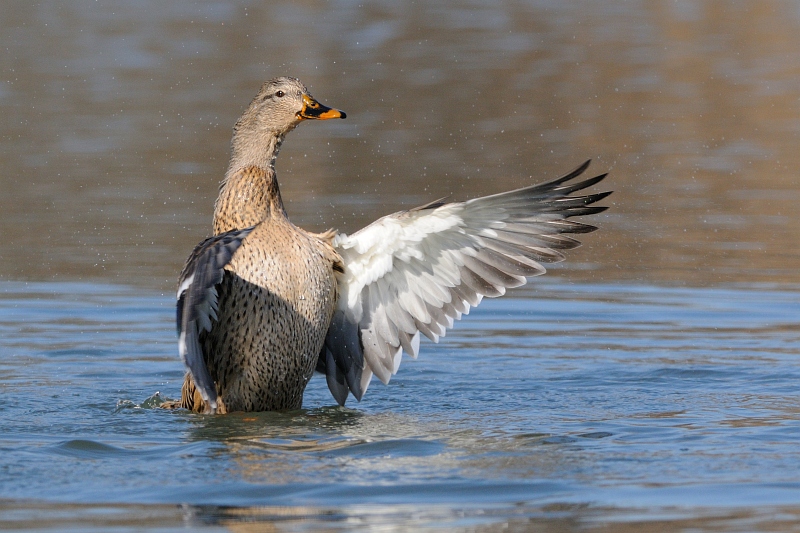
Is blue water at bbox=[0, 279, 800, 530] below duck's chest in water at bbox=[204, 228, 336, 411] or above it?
below

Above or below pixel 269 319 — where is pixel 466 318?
below

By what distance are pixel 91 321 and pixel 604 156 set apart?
8404mm

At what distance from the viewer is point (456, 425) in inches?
294

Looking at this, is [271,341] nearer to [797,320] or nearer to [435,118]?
[797,320]

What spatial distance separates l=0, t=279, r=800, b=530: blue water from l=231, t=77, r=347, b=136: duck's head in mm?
1691

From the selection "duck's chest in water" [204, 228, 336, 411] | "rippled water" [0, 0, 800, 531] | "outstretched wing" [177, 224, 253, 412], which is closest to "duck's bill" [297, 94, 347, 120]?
"duck's chest in water" [204, 228, 336, 411]

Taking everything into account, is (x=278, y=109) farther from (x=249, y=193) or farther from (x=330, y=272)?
(x=330, y=272)

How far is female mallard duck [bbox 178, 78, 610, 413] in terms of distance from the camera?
7406 millimetres

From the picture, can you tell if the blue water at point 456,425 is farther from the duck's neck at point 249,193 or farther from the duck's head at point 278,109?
the duck's head at point 278,109

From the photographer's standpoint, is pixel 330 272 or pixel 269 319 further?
pixel 330 272

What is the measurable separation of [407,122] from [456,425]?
12389mm

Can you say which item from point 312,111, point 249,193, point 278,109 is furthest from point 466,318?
point 249,193

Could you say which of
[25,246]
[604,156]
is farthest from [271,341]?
[604,156]

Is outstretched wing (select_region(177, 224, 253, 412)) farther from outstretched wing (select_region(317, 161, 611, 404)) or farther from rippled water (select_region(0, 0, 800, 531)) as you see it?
outstretched wing (select_region(317, 161, 611, 404))
